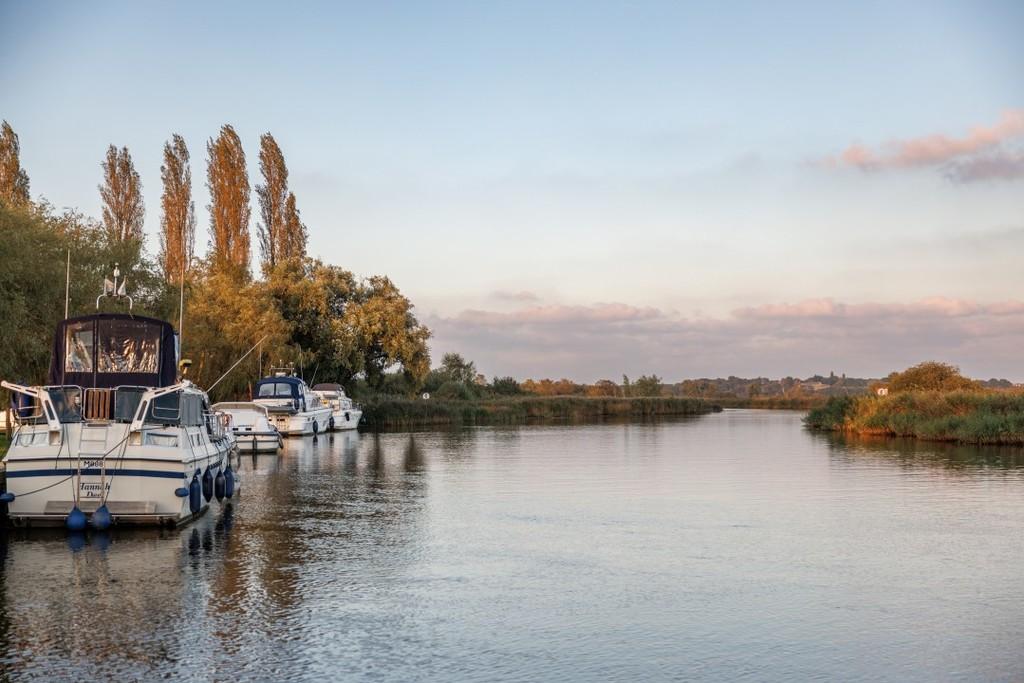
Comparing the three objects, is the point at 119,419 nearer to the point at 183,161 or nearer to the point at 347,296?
the point at 183,161

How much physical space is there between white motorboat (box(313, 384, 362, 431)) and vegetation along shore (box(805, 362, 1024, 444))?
2542 cm

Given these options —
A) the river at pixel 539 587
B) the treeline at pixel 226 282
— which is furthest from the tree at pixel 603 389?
the river at pixel 539 587

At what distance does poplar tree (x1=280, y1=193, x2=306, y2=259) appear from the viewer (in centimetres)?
6388

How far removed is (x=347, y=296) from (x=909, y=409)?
3351 cm

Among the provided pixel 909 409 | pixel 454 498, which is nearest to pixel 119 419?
pixel 454 498

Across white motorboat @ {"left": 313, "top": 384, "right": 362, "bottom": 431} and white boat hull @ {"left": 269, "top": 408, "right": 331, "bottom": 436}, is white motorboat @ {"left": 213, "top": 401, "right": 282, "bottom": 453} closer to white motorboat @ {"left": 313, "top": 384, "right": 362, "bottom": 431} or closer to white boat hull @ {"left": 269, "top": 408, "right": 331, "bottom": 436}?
white boat hull @ {"left": 269, "top": 408, "right": 331, "bottom": 436}

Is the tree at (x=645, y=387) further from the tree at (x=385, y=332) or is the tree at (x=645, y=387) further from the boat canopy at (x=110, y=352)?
the boat canopy at (x=110, y=352)

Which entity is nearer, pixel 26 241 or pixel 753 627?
pixel 753 627

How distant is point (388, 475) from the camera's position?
27922 mm

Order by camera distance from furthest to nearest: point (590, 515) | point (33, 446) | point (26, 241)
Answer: point (26, 241) → point (590, 515) → point (33, 446)

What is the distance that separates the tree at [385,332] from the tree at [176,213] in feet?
37.1

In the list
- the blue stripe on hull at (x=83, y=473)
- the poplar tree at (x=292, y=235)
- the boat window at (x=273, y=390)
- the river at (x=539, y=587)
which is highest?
the poplar tree at (x=292, y=235)

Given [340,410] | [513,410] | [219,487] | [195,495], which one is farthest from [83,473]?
[513,410]

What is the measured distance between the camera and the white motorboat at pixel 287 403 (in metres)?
46.3
